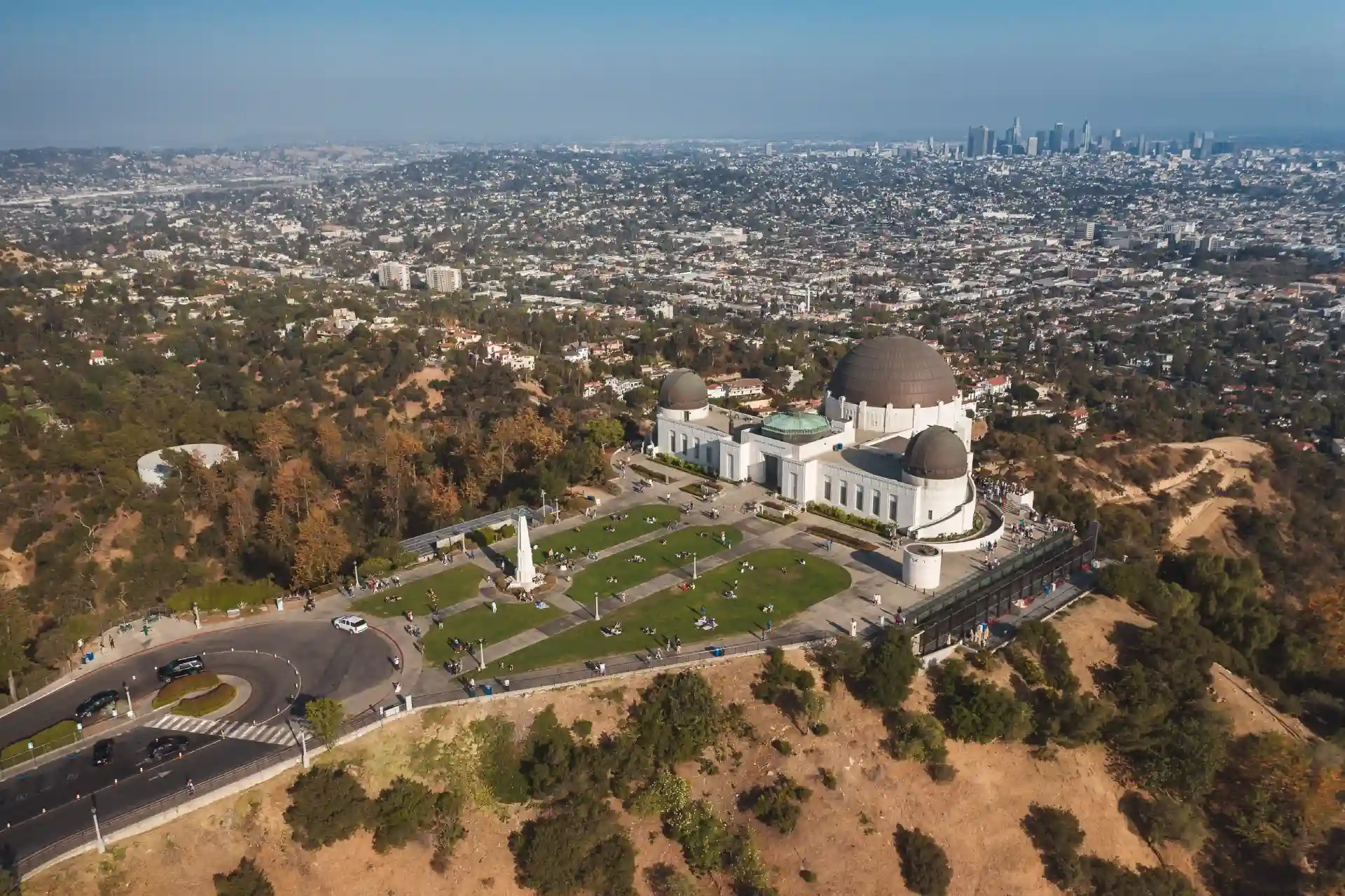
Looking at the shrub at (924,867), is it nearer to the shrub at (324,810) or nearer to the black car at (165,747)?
the shrub at (324,810)

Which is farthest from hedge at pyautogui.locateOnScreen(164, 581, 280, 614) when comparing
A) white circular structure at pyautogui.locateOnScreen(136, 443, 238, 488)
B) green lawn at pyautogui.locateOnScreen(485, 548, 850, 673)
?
white circular structure at pyautogui.locateOnScreen(136, 443, 238, 488)

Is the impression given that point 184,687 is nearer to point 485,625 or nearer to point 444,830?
point 485,625

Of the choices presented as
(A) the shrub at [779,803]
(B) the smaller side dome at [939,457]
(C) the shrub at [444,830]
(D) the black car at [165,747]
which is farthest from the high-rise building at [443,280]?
(A) the shrub at [779,803]

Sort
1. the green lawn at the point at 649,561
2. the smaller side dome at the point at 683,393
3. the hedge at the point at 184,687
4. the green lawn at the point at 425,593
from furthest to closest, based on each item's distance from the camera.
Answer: the smaller side dome at the point at 683,393
the green lawn at the point at 649,561
the green lawn at the point at 425,593
the hedge at the point at 184,687

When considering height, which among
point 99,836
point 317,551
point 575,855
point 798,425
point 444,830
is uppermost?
point 798,425

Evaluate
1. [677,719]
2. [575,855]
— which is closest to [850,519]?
[677,719]

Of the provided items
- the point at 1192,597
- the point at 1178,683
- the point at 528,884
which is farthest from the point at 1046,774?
the point at 528,884
